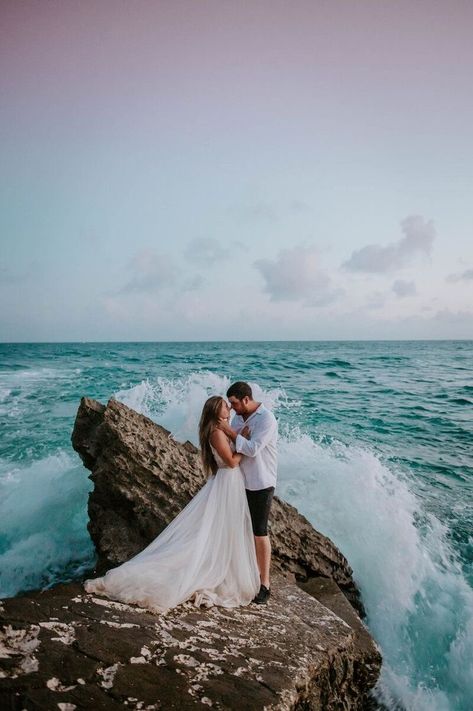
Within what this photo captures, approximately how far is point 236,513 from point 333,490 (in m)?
5.68

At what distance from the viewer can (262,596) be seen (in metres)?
4.26

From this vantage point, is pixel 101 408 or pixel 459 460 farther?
pixel 459 460

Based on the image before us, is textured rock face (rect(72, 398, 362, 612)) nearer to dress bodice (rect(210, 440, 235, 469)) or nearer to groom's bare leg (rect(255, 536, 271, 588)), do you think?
groom's bare leg (rect(255, 536, 271, 588))

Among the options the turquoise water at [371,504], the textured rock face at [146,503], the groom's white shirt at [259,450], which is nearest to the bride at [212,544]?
the groom's white shirt at [259,450]

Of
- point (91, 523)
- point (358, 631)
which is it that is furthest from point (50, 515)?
point (358, 631)

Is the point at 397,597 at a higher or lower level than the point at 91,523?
lower

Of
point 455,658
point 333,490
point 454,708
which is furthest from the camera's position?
point 333,490

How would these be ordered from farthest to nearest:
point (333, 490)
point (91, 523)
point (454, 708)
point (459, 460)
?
1. point (459, 460)
2. point (333, 490)
3. point (91, 523)
4. point (454, 708)

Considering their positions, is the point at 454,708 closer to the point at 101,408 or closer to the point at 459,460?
the point at 101,408

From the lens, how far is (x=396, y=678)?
4945 millimetres

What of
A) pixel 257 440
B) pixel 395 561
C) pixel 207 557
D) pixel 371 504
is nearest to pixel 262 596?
pixel 207 557

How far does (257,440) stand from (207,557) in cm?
149

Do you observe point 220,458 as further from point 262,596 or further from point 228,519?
point 262,596

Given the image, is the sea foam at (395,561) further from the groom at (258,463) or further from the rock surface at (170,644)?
the rock surface at (170,644)
